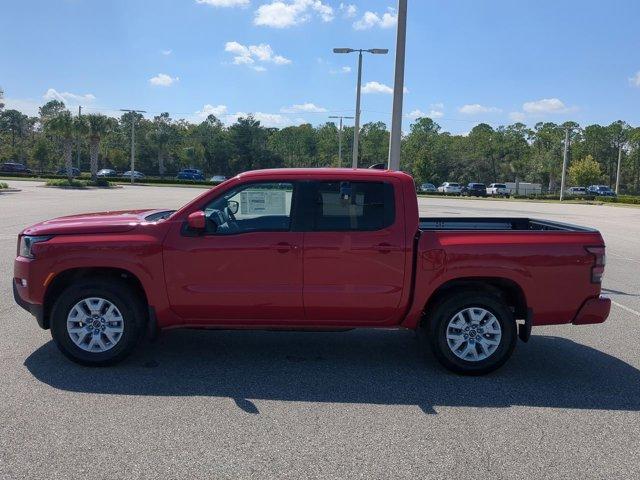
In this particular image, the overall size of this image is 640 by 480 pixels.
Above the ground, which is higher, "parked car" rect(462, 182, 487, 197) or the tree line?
the tree line

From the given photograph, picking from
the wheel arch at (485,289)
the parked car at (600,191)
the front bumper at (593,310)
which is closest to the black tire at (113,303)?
the wheel arch at (485,289)

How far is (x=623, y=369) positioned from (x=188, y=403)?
13.5ft

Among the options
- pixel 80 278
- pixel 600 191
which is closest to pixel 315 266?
pixel 80 278

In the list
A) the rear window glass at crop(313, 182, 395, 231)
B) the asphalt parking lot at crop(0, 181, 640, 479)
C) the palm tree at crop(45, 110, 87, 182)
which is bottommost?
the asphalt parking lot at crop(0, 181, 640, 479)

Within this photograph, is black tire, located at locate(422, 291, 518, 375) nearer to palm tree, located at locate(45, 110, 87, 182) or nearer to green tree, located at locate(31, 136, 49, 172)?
palm tree, located at locate(45, 110, 87, 182)

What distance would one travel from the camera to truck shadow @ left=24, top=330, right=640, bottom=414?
15.4 feet

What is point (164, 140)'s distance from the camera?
91188mm

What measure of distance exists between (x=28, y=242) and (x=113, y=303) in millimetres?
992

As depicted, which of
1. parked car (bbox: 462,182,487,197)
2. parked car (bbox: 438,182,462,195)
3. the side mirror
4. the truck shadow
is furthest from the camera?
parked car (bbox: 438,182,462,195)

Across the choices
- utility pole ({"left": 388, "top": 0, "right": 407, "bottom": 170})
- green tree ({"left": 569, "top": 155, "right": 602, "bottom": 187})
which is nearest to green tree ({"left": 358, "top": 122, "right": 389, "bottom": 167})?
green tree ({"left": 569, "top": 155, "right": 602, "bottom": 187})

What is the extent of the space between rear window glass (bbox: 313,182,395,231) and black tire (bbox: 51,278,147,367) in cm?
181

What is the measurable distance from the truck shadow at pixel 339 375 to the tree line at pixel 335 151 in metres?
78.5

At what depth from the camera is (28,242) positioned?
206 inches

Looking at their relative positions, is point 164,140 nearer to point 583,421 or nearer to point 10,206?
point 10,206
